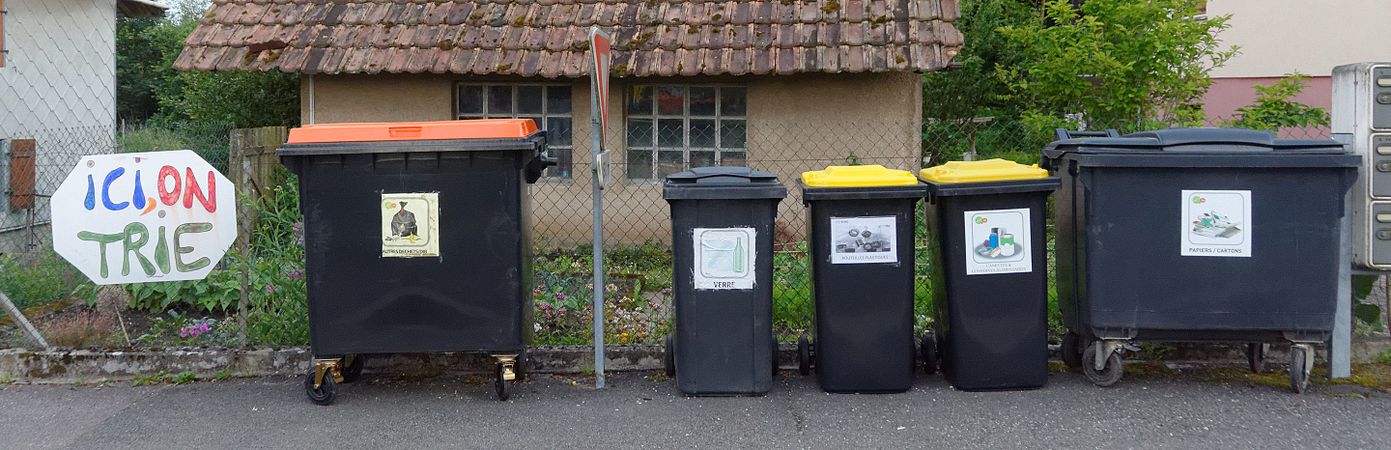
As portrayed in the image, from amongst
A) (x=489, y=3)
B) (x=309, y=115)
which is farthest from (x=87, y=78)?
(x=489, y=3)

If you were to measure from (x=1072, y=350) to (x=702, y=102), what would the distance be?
496cm

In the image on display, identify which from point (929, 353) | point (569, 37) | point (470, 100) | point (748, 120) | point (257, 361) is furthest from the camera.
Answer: point (470, 100)

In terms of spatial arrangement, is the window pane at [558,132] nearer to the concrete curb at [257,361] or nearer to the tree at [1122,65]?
the tree at [1122,65]

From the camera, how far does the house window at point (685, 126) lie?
10297mm

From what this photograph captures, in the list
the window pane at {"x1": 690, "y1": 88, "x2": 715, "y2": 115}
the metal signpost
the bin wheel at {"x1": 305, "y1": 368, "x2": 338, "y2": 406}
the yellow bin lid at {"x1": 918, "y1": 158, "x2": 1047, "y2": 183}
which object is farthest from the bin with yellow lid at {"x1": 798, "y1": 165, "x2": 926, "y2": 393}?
the window pane at {"x1": 690, "y1": 88, "x2": 715, "y2": 115}

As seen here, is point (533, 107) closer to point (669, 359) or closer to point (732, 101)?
point (732, 101)

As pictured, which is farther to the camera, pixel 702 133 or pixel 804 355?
pixel 702 133

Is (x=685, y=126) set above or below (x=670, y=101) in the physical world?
below

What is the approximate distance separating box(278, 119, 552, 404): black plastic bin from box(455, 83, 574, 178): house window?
4857 millimetres

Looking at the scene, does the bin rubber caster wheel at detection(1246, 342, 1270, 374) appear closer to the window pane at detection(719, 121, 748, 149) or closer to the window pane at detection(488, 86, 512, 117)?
the window pane at detection(719, 121, 748, 149)

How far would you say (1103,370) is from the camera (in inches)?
228

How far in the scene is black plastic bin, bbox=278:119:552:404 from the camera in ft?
18.0

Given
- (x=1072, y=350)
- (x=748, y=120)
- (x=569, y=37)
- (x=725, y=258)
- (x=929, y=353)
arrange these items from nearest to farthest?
(x=725, y=258), (x=929, y=353), (x=1072, y=350), (x=569, y=37), (x=748, y=120)

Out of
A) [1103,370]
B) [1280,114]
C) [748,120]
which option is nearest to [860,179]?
[1103,370]
